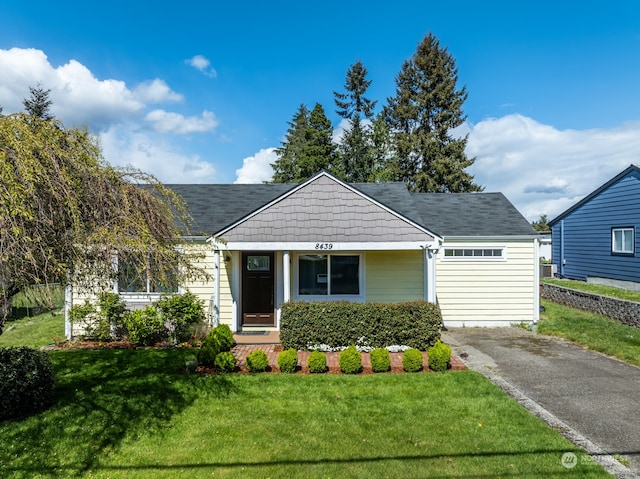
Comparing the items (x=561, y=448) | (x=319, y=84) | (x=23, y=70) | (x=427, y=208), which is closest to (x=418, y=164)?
(x=319, y=84)

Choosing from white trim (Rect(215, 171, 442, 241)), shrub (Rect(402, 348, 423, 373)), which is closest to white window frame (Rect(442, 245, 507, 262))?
white trim (Rect(215, 171, 442, 241))

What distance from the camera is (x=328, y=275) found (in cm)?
1119

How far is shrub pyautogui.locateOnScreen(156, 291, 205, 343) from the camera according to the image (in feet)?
31.9

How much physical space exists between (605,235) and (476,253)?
35.3 feet

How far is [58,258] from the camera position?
4504 mm

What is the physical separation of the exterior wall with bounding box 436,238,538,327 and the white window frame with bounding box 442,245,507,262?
6 cm

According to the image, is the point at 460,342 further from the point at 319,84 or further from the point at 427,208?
the point at 319,84

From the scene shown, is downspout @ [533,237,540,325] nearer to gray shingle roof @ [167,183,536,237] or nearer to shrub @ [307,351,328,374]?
gray shingle roof @ [167,183,536,237]

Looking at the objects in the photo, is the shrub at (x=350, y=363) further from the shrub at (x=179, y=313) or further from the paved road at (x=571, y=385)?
the shrub at (x=179, y=313)

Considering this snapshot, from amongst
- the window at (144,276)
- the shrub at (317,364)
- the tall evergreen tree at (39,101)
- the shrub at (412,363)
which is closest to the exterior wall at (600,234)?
the shrub at (412,363)

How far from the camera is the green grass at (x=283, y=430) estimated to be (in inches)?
160

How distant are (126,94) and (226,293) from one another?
859 cm

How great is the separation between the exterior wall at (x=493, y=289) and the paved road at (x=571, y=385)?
134 centimetres

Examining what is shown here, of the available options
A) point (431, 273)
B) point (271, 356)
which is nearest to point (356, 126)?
point (431, 273)
